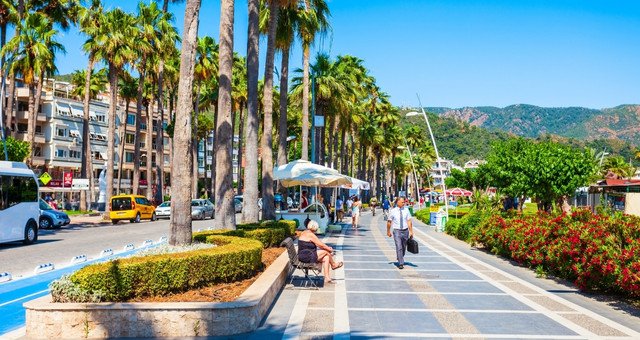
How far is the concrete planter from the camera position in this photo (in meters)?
7.68

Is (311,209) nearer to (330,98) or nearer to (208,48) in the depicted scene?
(330,98)

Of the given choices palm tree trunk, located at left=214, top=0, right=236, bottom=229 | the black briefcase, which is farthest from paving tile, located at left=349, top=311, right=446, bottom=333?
palm tree trunk, located at left=214, top=0, right=236, bottom=229

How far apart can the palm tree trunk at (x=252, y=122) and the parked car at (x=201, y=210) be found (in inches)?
933

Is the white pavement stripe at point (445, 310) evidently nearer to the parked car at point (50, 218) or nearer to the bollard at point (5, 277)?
the bollard at point (5, 277)

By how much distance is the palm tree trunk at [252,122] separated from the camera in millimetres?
19625

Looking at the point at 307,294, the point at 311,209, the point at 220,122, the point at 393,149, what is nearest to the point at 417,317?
the point at 307,294

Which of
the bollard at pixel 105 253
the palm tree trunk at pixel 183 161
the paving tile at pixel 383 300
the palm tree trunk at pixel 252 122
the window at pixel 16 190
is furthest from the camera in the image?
the window at pixel 16 190

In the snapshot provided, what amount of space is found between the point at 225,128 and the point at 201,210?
28.5m

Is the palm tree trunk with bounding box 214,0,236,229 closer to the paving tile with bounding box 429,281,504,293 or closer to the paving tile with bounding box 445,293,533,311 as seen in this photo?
the paving tile with bounding box 429,281,504,293

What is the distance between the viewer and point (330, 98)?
1784 inches

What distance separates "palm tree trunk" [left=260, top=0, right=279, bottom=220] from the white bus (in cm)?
835

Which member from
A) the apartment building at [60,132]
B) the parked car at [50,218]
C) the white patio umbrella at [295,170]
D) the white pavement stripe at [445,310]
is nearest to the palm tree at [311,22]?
the white patio umbrella at [295,170]

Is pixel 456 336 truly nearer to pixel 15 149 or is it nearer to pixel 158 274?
pixel 158 274

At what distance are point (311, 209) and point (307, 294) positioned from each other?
64.9ft
